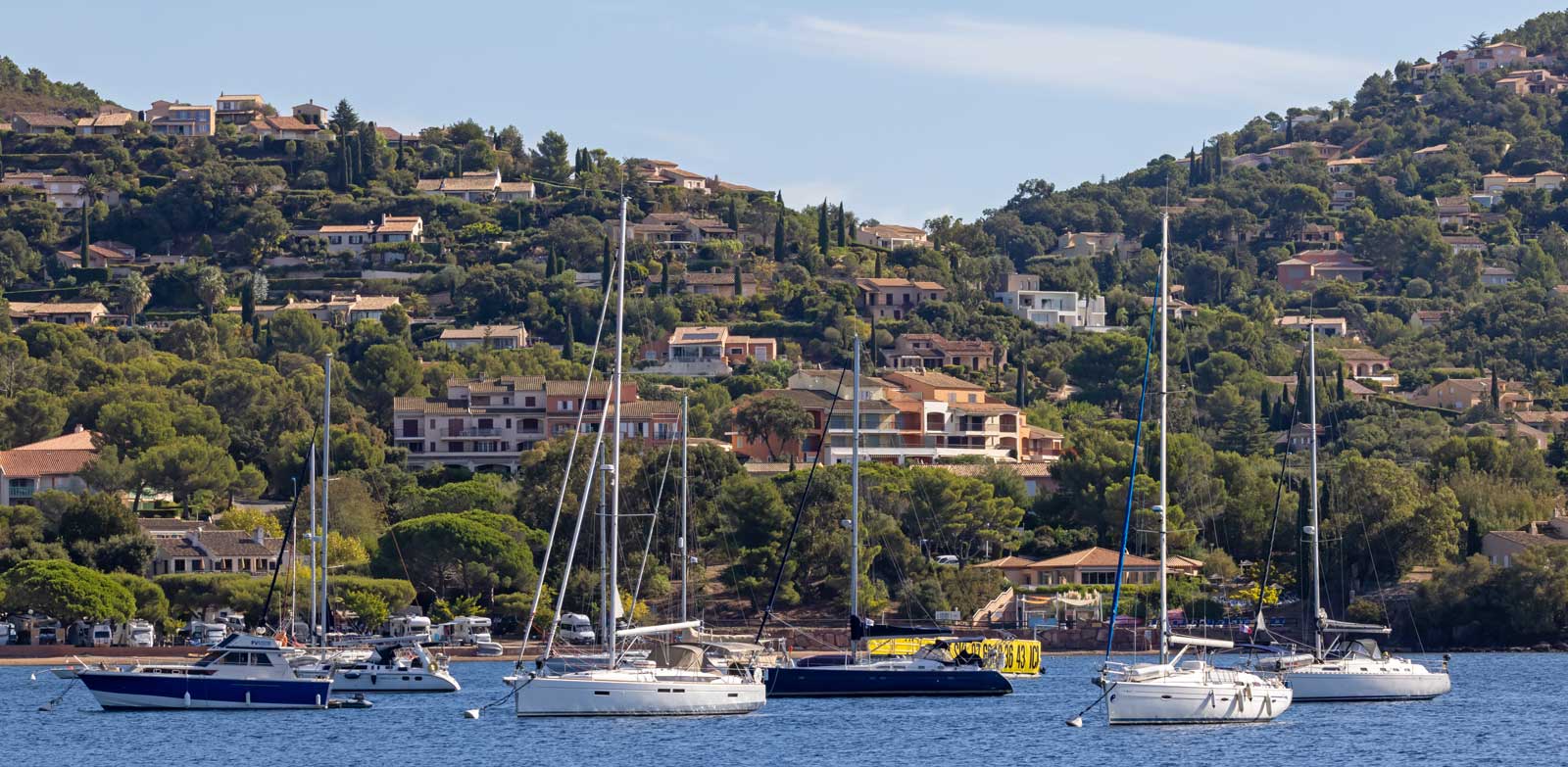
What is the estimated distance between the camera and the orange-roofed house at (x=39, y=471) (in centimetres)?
10356

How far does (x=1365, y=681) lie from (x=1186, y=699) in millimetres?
10517

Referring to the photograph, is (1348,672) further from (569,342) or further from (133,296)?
(133,296)

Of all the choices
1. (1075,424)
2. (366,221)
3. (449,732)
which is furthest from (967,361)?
(449,732)

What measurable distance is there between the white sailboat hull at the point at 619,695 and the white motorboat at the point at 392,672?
1207cm

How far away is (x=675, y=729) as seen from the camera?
5100 cm

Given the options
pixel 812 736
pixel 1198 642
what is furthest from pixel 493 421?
pixel 1198 642

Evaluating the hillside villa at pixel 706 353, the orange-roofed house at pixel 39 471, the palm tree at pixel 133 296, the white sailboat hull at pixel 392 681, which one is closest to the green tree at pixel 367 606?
the white sailboat hull at pixel 392 681

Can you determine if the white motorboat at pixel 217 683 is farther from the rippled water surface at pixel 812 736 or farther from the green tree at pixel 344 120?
the green tree at pixel 344 120

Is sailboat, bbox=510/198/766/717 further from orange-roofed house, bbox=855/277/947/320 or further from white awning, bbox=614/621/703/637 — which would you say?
orange-roofed house, bbox=855/277/947/320

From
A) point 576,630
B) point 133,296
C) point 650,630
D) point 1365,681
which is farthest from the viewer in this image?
point 133,296

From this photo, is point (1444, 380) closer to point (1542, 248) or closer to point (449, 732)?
point (1542, 248)

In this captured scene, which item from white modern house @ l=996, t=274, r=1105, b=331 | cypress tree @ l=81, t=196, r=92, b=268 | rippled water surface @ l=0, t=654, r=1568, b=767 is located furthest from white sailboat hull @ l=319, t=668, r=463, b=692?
cypress tree @ l=81, t=196, r=92, b=268

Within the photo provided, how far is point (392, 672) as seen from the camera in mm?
64188

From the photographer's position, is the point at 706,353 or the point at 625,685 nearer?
the point at 625,685
